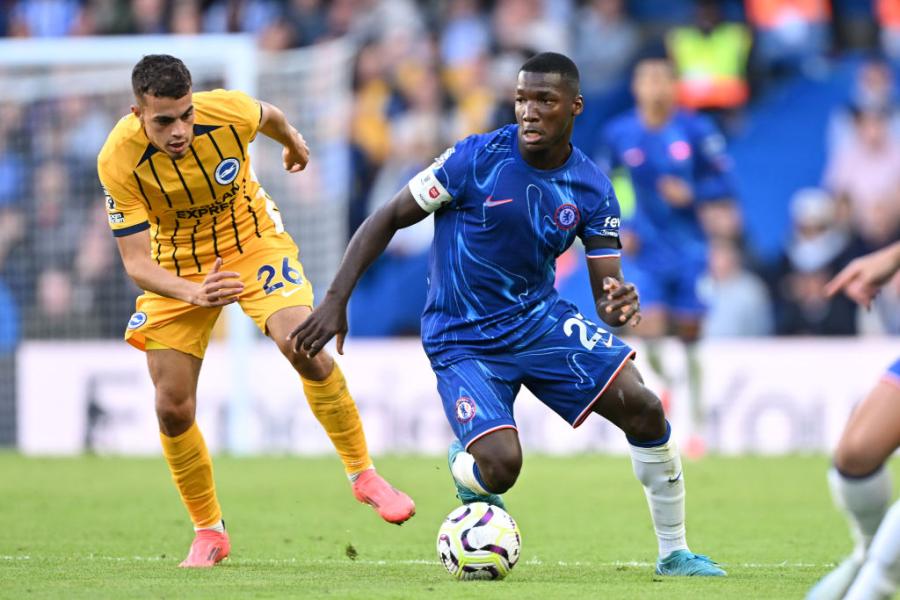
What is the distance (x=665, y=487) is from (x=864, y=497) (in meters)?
1.60

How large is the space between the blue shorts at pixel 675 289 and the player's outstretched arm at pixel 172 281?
681 centimetres

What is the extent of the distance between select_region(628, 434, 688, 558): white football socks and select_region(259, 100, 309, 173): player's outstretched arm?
→ 2.27 meters

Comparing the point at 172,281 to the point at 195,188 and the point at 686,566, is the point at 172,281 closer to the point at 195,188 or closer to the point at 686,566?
the point at 195,188

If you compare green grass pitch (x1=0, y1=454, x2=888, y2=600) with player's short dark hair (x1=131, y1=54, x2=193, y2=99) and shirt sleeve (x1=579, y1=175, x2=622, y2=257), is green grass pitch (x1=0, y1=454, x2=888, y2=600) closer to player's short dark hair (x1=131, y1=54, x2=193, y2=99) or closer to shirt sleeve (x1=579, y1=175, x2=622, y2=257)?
shirt sleeve (x1=579, y1=175, x2=622, y2=257)

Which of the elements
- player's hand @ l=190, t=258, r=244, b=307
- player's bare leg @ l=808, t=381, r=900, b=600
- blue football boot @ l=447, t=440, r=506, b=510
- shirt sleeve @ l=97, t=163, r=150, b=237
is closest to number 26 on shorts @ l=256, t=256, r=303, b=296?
shirt sleeve @ l=97, t=163, r=150, b=237

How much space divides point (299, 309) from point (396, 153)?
10.3 meters

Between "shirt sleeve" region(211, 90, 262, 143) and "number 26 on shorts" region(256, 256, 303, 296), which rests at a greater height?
"shirt sleeve" region(211, 90, 262, 143)

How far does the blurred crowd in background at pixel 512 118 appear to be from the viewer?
50.7 feet

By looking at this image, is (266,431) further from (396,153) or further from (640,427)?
(640,427)

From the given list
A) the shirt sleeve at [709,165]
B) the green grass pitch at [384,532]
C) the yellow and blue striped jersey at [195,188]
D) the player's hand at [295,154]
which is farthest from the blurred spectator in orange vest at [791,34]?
the yellow and blue striped jersey at [195,188]

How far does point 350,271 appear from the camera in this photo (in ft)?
20.0

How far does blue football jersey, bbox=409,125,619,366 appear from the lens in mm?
6238

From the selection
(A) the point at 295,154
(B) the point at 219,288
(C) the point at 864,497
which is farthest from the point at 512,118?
(C) the point at 864,497

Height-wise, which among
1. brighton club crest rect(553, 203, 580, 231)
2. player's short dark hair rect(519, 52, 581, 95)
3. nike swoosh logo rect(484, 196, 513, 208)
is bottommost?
brighton club crest rect(553, 203, 580, 231)
